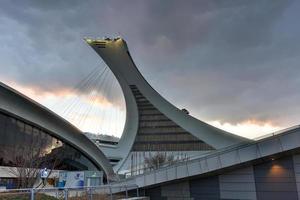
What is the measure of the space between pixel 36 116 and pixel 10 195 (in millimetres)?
17188

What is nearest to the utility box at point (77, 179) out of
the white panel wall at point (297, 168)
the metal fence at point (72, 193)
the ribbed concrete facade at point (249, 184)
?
the metal fence at point (72, 193)

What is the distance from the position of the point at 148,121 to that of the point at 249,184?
83.8m

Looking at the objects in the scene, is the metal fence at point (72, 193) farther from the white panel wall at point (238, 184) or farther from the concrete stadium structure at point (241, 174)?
the white panel wall at point (238, 184)

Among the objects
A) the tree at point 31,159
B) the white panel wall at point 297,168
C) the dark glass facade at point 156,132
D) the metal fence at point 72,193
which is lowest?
the metal fence at point 72,193

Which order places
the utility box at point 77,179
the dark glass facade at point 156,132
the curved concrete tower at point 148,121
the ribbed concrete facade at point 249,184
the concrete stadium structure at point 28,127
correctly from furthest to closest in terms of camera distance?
the dark glass facade at point 156,132 → the curved concrete tower at point 148,121 → the utility box at point 77,179 → the concrete stadium structure at point 28,127 → the ribbed concrete facade at point 249,184

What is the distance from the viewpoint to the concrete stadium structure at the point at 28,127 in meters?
23.4

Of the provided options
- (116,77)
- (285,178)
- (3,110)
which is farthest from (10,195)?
(116,77)

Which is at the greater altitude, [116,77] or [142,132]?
[116,77]

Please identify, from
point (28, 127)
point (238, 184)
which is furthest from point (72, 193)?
point (28, 127)

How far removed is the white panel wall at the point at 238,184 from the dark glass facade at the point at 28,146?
1365cm

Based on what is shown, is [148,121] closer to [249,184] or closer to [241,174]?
[241,174]

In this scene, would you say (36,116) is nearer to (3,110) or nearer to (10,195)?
(3,110)

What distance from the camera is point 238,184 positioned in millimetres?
14750

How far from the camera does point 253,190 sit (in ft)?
47.0
